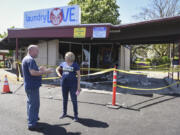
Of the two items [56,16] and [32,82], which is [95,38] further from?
[32,82]

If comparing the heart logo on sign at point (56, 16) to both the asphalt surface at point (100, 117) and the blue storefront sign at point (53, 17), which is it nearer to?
the blue storefront sign at point (53, 17)

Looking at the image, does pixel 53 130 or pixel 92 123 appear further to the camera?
pixel 92 123

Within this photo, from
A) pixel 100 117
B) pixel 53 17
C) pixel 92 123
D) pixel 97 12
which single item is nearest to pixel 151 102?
pixel 100 117

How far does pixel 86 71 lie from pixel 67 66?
9242 millimetres

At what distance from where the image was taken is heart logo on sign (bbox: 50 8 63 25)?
10182 mm

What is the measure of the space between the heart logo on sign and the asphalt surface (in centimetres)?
564

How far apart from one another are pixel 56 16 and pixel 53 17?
0.22 m

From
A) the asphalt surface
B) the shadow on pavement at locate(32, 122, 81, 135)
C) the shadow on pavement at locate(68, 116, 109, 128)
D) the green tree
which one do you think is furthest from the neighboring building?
the green tree

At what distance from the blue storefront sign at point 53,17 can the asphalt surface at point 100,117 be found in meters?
5.41

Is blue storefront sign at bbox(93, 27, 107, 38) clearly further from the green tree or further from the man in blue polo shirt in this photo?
the green tree

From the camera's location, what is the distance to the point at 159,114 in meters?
4.83

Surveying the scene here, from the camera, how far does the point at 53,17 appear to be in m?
10.4

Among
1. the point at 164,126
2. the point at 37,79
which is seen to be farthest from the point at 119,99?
the point at 37,79

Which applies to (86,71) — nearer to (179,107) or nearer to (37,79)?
(179,107)
